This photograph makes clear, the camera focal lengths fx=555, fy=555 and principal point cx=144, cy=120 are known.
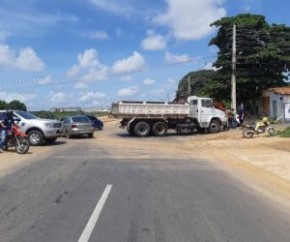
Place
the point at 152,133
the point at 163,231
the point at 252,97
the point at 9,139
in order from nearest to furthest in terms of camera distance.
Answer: the point at 163,231, the point at 9,139, the point at 152,133, the point at 252,97

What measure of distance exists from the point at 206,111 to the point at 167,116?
2879 millimetres

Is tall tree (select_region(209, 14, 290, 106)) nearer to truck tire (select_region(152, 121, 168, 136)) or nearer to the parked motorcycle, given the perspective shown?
truck tire (select_region(152, 121, 168, 136))

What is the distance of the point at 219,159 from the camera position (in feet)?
69.8

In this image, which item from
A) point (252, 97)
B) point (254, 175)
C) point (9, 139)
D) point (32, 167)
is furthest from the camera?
point (252, 97)

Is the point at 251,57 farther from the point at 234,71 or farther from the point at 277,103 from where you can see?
the point at 277,103

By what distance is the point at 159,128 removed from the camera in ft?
124

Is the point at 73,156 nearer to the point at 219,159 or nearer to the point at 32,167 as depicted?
the point at 32,167

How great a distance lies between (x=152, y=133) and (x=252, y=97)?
19149mm

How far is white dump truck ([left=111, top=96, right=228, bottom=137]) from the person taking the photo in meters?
37.4

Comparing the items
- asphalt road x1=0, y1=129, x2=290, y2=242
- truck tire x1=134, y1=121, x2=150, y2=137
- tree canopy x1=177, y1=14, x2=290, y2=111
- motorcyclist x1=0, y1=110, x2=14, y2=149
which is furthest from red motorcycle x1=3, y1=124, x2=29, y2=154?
tree canopy x1=177, y1=14, x2=290, y2=111

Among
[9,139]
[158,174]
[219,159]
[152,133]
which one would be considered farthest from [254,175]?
[152,133]

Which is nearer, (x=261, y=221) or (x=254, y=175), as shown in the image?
(x=261, y=221)

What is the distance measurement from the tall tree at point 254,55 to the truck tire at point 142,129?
1659cm

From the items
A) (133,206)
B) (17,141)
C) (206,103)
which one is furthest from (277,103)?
(133,206)
